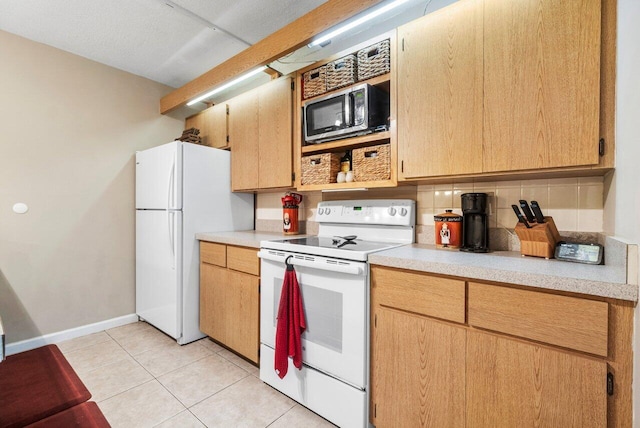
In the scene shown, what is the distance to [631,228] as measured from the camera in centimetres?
102

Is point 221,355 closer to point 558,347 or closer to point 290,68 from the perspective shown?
point 558,347

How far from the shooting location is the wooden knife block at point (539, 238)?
1.38 metres

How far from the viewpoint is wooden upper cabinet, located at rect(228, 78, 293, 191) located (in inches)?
92.8

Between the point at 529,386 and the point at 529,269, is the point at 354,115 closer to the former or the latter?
the point at 529,269

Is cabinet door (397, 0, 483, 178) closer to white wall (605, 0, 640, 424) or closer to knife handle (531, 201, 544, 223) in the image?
knife handle (531, 201, 544, 223)

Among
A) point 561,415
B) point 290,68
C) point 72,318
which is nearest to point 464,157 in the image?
point 561,415

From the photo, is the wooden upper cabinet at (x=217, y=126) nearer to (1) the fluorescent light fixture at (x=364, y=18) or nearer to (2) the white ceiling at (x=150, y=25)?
(2) the white ceiling at (x=150, y=25)

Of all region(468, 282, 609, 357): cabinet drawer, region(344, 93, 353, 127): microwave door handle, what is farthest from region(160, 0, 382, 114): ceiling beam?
region(468, 282, 609, 357): cabinet drawer

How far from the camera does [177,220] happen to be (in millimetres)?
2475

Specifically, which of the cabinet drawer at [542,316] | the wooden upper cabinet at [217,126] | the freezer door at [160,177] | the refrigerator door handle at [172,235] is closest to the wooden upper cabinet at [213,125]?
the wooden upper cabinet at [217,126]

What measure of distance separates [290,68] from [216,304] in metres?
2.33

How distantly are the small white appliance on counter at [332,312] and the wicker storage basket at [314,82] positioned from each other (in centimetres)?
92

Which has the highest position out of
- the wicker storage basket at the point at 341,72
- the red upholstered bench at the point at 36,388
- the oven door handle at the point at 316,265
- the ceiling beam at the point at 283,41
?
the ceiling beam at the point at 283,41

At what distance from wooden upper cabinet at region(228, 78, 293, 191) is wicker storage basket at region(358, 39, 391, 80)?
2.13ft
